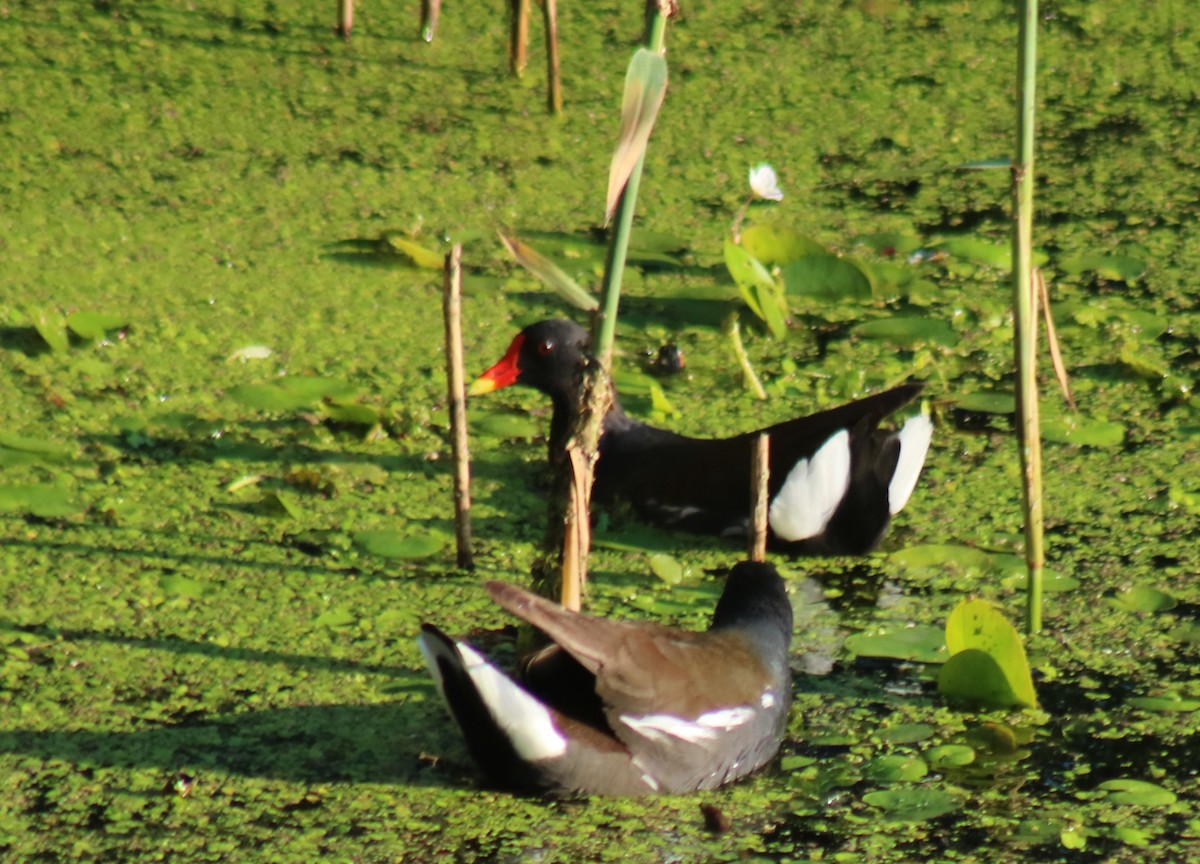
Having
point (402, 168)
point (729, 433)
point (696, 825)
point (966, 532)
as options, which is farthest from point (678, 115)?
point (696, 825)

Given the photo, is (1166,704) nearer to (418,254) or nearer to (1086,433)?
(1086,433)

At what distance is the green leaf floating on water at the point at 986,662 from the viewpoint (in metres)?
2.44

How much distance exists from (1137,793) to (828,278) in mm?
1655

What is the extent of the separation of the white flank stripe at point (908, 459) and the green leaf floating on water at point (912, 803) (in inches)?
31.4

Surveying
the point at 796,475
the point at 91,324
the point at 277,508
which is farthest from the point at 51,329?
the point at 796,475

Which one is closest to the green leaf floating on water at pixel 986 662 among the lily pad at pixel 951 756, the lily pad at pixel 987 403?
the lily pad at pixel 951 756

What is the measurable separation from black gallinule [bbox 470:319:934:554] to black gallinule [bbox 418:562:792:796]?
647mm

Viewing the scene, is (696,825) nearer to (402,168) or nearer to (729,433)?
(729,433)

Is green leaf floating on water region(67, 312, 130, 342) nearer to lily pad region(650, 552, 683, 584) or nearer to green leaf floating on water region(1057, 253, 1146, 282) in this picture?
lily pad region(650, 552, 683, 584)

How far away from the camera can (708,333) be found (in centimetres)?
369

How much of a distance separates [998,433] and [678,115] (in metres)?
1.54

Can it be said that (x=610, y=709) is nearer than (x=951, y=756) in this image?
Yes

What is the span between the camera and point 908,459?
304 cm

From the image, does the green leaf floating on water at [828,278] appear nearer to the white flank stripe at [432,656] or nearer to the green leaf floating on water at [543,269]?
the green leaf floating on water at [543,269]
